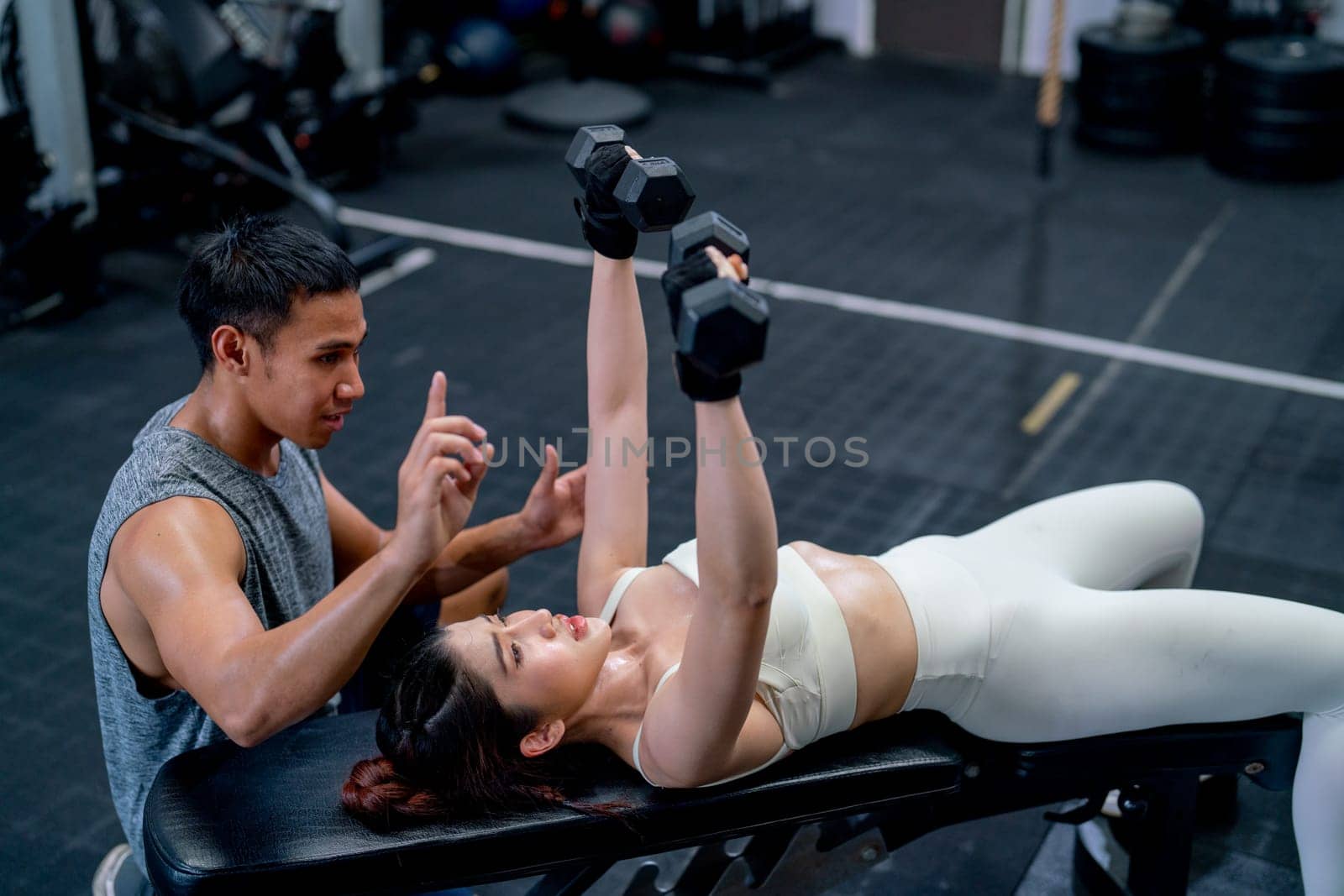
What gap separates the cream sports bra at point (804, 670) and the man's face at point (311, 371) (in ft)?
1.75

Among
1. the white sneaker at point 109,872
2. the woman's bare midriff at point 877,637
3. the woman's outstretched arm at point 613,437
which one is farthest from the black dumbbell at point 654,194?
the white sneaker at point 109,872

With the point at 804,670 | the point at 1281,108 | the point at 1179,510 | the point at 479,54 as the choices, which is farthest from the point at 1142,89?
the point at 804,670

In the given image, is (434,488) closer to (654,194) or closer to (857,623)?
(654,194)

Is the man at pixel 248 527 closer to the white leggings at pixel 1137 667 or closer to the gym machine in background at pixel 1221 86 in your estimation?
the white leggings at pixel 1137 667

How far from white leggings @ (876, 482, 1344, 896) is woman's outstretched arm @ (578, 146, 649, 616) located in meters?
0.42

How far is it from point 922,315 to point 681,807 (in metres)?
2.96

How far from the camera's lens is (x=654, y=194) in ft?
5.67

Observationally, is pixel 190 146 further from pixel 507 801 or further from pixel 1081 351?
pixel 507 801

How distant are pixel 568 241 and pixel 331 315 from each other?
10.7 feet

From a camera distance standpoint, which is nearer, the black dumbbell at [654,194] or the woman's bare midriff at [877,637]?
the black dumbbell at [654,194]

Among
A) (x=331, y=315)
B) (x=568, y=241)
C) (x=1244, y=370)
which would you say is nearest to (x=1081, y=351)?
(x=1244, y=370)

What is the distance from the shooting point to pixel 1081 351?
164 inches

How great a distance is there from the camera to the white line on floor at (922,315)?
3.98 m

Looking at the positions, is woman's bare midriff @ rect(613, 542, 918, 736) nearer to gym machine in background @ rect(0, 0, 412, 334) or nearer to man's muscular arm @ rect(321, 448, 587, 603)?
man's muscular arm @ rect(321, 448, 587, 603)
